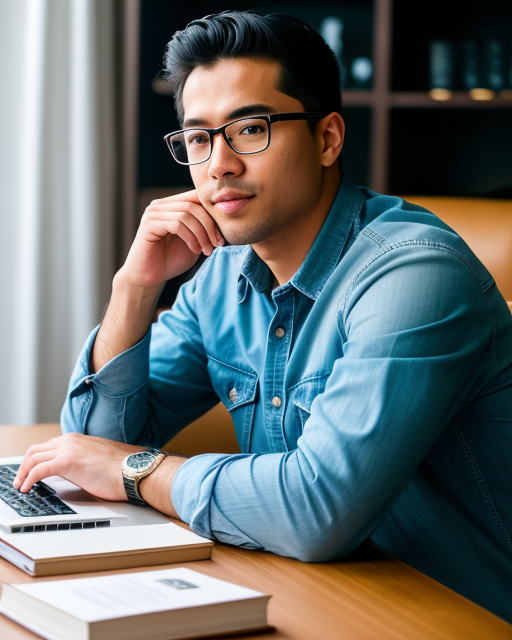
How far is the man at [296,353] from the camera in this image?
920 mm

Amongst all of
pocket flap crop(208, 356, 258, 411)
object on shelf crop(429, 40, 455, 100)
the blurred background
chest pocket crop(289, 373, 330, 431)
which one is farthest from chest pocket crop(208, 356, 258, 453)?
object on shelf crop(429, 40, 455, 100)

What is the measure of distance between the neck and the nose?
15cm

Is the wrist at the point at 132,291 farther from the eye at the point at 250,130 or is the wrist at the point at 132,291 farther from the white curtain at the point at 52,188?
the white curtain at the point at 52,188

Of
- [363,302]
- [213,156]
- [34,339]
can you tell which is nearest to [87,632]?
[363,302]

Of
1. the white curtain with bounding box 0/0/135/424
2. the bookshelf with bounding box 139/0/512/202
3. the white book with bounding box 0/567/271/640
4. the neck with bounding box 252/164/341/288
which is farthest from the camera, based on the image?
the bookshelf with bounding box 139/0/512/202

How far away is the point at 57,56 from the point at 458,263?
1994 mm

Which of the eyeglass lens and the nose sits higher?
the eyeglass lens

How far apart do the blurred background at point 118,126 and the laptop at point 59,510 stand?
5.21ft

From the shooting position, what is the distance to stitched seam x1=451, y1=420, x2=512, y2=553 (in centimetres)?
110

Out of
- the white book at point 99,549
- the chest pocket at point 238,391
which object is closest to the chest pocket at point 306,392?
the chest pocket at point 238,391

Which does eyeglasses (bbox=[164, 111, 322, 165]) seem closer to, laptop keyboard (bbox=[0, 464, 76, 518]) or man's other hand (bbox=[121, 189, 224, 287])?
man's other hand (bbox=[121, 189, 224, 287])

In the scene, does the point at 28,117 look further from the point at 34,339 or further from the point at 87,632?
the point at 87,632

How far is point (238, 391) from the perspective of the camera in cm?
138

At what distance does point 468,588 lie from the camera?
1.12 metres
